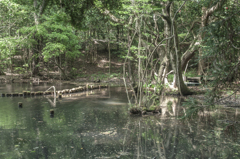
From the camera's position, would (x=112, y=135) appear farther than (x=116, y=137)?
Yes

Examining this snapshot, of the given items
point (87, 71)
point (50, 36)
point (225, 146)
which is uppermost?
point (50, 36)

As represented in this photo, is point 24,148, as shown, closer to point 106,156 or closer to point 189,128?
point 106,156

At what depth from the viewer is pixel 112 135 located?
636 cm

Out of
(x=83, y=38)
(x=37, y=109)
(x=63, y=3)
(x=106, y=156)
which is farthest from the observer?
(x=83, y=38)

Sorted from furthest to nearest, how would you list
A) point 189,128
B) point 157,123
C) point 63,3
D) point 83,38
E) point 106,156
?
1. point 83,38
2. point 157,123
3. point 189,128
4. point 106,156
5. point 63,3

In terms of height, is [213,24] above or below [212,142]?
above

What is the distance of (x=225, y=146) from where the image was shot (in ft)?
18.0

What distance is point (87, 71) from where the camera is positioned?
93.3ft

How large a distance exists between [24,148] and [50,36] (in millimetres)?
17590

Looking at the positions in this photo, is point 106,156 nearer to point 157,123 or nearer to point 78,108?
point 157,123

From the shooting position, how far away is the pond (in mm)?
5074

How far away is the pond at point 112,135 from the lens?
5074 millimetres

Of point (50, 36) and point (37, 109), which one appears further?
point (50, 36)

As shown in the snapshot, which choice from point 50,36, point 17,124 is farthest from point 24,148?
point 50,36
